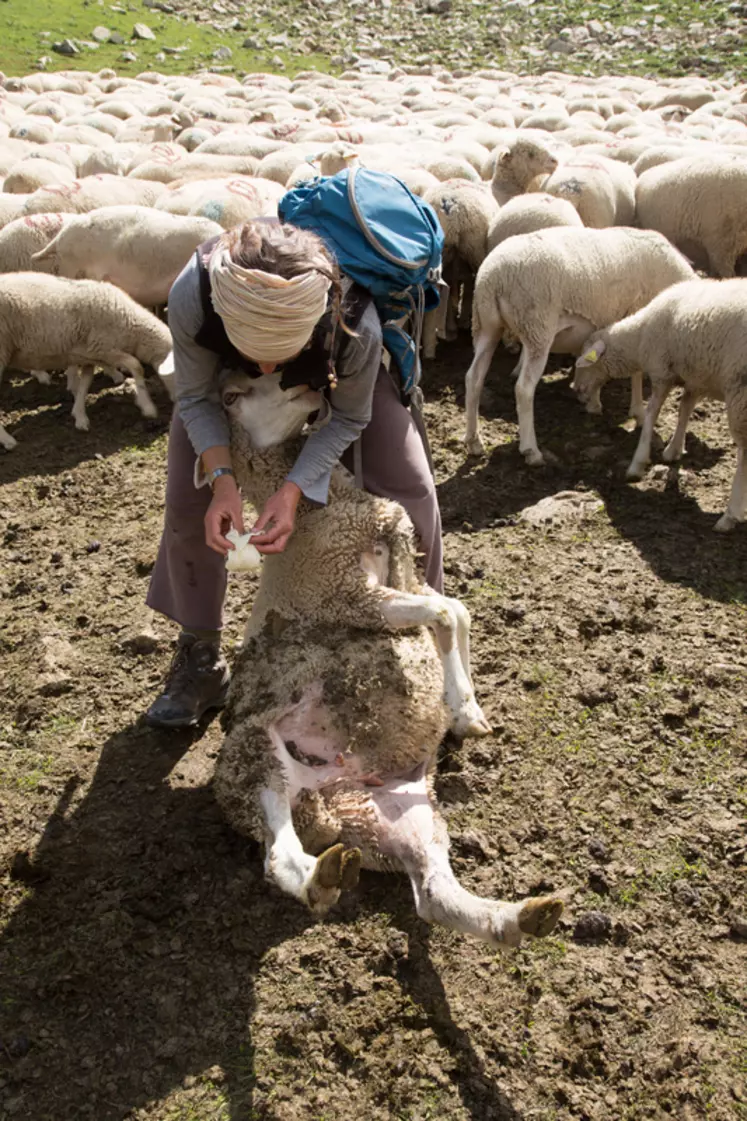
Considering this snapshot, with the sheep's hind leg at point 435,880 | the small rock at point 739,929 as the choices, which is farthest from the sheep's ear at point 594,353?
the small rock at point 739,929

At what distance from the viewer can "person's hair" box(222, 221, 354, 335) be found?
2.39 m

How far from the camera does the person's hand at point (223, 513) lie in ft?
8.95

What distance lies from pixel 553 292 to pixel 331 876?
4594 mm

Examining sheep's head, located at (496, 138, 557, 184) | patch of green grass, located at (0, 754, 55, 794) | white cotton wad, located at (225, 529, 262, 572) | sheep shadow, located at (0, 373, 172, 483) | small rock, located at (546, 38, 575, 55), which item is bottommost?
sheep shadow, located at (0, 373, 172, 483)

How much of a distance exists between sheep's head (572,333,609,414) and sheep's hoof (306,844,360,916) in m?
4.46

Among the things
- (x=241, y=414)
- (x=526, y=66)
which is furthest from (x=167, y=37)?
(x=241, y=414)

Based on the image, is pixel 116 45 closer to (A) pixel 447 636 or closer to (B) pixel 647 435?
(B) pixel 647 435

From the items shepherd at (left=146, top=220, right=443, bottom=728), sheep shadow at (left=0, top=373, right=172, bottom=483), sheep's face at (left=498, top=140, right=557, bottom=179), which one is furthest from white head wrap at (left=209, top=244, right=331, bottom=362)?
sheep's face at (left=498, top=140, right=557, bottom=179)

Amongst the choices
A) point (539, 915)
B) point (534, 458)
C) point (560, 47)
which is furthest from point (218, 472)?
point (560, 47)

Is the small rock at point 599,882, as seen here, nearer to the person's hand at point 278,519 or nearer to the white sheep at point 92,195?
the person's hand at point 278,519

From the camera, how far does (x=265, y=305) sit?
234cm

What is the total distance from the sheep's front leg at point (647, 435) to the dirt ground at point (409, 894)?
2.98ft

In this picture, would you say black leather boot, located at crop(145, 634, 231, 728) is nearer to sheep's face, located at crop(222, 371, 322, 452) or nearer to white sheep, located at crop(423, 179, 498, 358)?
sheep's face, located at crop(222, 371, 322, 452)

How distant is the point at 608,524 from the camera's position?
503cm
